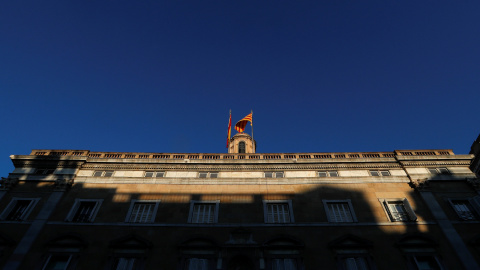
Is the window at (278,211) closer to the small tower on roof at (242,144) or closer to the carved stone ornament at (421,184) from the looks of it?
the carved stone ornament at (421,184)

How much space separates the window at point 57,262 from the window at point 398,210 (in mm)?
22345

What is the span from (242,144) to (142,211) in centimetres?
1826

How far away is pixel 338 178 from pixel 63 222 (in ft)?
69.7

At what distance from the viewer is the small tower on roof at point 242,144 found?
37281 millimetres

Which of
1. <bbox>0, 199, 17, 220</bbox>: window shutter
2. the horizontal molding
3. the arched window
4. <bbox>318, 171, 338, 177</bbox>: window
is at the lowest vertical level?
the horizontal molding

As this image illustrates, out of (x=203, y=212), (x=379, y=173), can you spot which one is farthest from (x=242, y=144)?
(x=379, y=173)

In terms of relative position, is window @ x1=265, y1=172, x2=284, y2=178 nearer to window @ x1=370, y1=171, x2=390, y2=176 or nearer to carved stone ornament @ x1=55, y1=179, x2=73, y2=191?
window @ x1=370, y1=171, x2=390, y2=176

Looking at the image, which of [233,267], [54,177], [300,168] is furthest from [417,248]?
[54,177]

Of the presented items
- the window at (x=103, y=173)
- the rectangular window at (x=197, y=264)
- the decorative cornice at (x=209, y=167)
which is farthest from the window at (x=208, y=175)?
the window at (x=103, y=173)

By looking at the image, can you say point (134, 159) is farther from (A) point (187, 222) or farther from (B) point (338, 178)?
(B) point (338, 178)

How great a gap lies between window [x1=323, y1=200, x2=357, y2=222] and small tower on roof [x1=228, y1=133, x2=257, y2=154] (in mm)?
16294

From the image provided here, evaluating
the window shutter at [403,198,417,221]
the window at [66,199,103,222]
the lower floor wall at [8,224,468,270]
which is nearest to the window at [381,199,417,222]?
the window shutter at [403,198,417,221]

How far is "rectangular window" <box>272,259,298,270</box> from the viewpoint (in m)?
18.2

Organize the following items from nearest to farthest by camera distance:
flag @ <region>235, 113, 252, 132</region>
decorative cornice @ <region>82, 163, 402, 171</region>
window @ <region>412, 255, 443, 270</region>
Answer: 1. window @ <region>412, 255, 443, 270</region>
2. decorative cornice @ <region>82, 163, 402, 171</region>
3. flag @ <region>235, 113, 252, 132</region>
